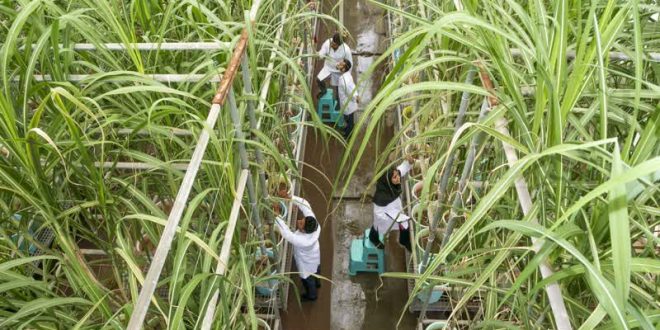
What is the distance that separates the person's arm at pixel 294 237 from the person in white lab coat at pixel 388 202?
0.45 metres

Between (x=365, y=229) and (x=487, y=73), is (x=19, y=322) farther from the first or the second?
(x=365, y=229)

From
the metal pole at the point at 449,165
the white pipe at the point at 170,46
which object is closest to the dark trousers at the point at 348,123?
the metal pole at the point at 449,165

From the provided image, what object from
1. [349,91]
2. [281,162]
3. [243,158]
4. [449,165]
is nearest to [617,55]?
[449,165]

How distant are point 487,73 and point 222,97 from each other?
67cm

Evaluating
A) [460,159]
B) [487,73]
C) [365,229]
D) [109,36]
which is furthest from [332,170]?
[487,73]

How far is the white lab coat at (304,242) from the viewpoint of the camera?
96.6 inches

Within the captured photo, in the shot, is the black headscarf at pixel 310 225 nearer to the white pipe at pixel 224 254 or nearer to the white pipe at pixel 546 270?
the white pipe at pixel 224 254

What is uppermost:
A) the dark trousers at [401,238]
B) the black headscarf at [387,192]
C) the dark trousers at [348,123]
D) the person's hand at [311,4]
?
the person's hand at [311,4]

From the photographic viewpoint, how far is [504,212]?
136cm

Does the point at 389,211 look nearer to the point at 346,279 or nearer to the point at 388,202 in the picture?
the point at 388,202

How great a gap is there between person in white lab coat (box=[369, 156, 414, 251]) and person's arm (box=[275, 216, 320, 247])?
0.45m

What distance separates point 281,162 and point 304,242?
3.42ft

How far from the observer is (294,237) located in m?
2.48

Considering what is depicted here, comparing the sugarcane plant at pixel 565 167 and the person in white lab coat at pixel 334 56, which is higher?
the person in white lab coat at pixel 334 56
